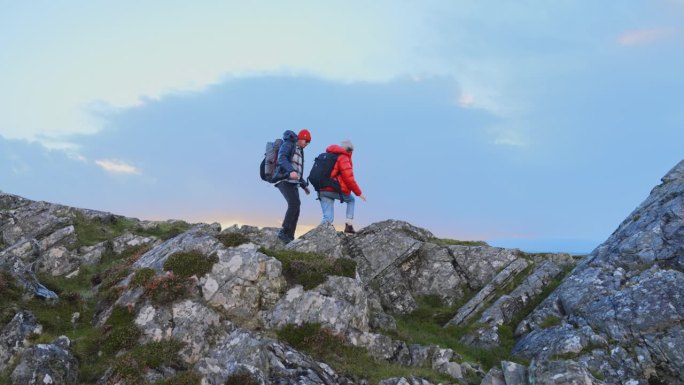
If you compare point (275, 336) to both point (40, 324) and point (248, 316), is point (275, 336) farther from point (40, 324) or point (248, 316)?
point (40, 324)

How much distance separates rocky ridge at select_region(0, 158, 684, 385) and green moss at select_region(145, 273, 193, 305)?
0.20ft

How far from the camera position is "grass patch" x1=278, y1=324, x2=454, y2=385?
17.8 meters

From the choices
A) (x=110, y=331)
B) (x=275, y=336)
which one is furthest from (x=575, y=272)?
(x=110, y=331)

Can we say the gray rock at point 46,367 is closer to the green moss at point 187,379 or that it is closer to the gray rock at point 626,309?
the green moss at point 187,379

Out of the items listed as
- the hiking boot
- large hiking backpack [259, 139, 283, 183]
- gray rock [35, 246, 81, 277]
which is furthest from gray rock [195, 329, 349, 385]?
gray rock [35, 246, 81, 277]

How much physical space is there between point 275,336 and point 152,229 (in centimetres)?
2424

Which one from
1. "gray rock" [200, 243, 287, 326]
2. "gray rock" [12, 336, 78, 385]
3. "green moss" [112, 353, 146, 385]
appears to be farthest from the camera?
"gray rock" [200, 243, 287, 326]

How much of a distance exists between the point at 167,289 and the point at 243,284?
9.78ft

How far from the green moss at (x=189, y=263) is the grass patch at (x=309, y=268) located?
2.49m

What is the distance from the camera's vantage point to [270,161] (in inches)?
1160

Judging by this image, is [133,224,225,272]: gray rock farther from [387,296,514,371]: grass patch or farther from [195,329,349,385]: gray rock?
[387,296,514,371]: grass patch

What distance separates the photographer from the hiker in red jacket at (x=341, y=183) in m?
30.2

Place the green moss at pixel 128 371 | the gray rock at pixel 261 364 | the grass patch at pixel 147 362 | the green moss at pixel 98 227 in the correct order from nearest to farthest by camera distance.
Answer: the grass patch at pixel 147 362, the gray rock at pixel 261 364, the green moss at pixel 128 371, the green moss at pixel 98 227

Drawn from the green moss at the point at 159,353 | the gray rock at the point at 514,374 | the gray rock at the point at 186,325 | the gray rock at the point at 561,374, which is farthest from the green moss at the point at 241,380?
the gray rock at the point at 561,374
